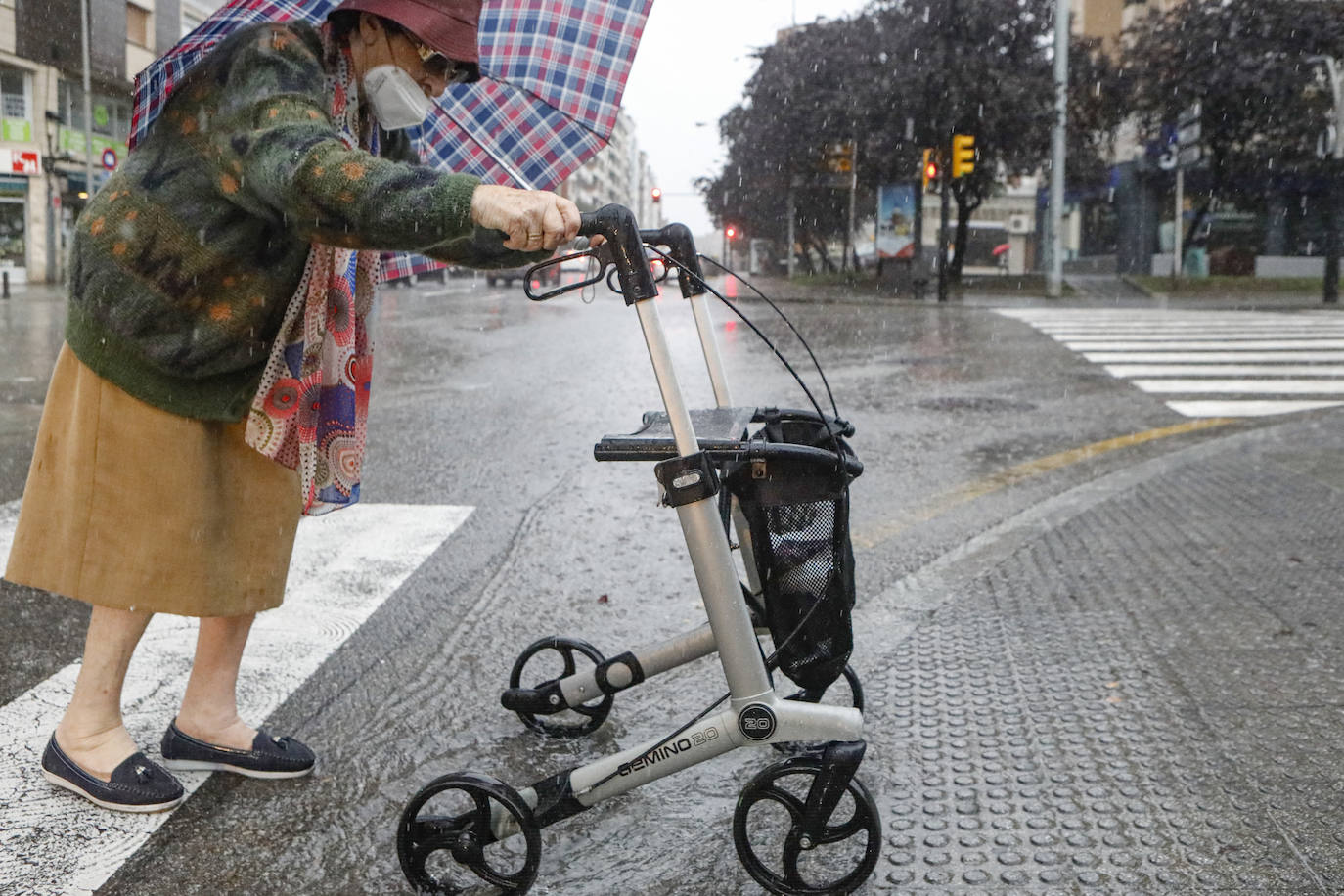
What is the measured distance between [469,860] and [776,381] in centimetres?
800

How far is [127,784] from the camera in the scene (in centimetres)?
252

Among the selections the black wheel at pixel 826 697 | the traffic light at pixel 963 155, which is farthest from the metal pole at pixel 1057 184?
the black wheel at pixel 826 697

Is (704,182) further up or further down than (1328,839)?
further up

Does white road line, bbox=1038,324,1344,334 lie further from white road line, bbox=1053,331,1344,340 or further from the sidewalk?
the sidewalk

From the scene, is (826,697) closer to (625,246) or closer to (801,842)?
(801,842)

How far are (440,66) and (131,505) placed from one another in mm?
1076

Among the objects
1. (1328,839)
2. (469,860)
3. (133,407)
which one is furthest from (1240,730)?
(133,407)

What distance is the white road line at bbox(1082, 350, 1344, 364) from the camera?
11750mm

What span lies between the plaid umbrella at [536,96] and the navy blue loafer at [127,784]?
49.2 inches

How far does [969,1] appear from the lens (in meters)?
29.8

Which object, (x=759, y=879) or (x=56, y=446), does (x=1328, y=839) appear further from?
(x=56, y=446)

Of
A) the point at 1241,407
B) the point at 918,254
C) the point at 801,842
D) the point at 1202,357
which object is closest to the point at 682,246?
the point at 801,842

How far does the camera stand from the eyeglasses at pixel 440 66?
2.27 meters

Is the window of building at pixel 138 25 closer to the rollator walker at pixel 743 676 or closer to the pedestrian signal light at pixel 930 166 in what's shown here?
the pedestrian signal light at pixel 930 166
